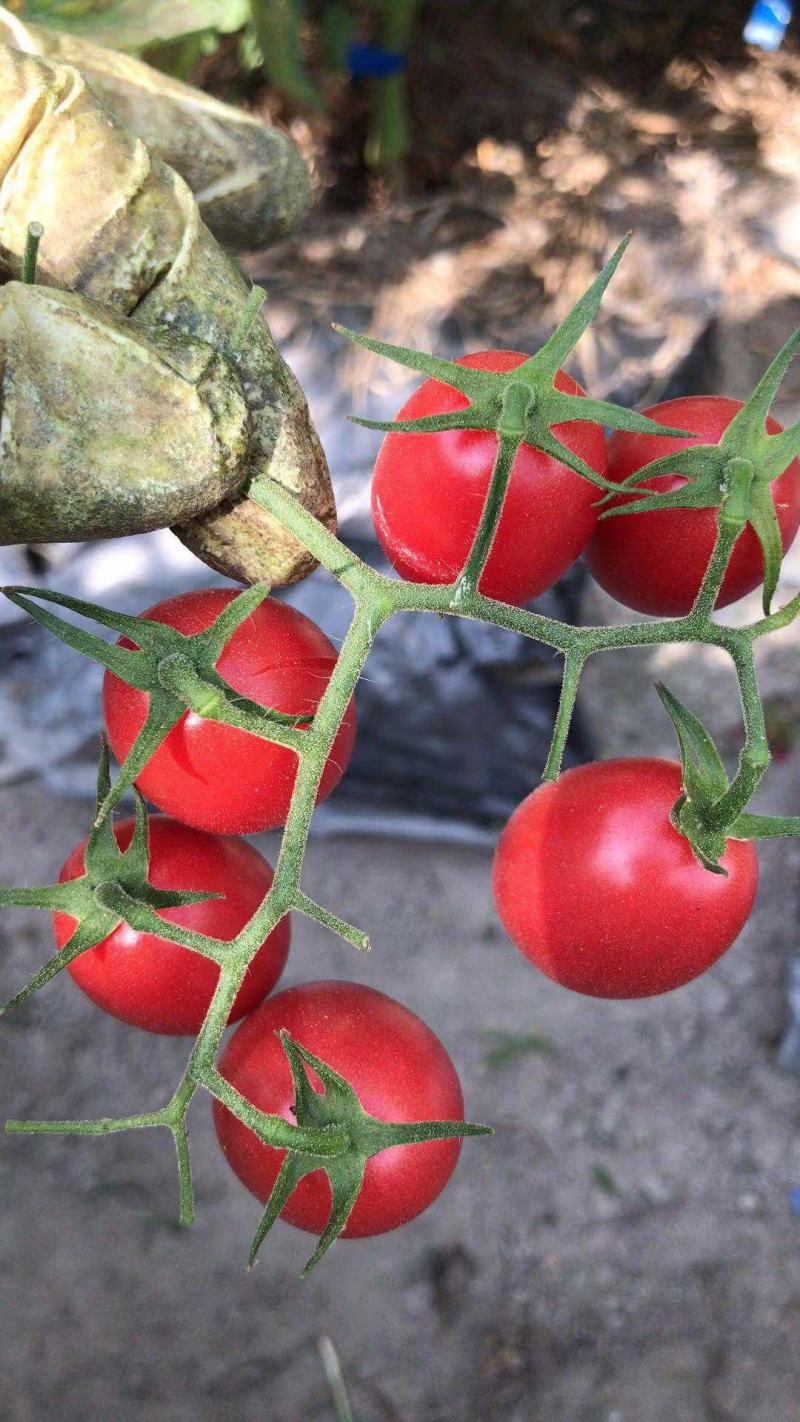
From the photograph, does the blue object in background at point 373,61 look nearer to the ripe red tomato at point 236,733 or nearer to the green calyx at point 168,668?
the ripe red tomato at point 236,733

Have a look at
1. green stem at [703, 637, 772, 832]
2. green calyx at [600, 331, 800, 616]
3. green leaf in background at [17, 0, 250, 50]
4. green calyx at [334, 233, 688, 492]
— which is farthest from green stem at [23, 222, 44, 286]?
green leaf in background at [17, 0, 250, 50]

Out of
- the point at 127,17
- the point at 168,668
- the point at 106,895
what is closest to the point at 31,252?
the point at 168,668

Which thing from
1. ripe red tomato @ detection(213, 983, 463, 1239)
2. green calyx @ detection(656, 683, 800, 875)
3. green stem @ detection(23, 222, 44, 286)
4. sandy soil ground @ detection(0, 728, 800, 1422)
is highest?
green stem @ detection(23, 222, 44, 286)

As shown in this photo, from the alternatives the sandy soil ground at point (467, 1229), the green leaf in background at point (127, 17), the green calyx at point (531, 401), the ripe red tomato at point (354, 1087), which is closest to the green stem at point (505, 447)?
the green calyx at point (531, 401)

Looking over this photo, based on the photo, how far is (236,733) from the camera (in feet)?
2.18

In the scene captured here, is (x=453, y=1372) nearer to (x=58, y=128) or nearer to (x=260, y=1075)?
(x=260, y=1075)

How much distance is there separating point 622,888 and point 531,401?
13.0 inches

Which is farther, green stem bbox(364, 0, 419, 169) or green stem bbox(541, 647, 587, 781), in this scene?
green stem bbox(364, 0, 419, 169)

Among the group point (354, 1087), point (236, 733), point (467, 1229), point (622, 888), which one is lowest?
point (467, 1229)

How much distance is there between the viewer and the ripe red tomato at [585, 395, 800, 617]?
2.34 feet

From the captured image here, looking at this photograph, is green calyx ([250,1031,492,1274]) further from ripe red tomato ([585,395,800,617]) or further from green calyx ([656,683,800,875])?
ripe red tomato ([585,395,800,617])

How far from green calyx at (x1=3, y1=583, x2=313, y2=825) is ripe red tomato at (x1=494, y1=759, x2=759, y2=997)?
0.86 ft

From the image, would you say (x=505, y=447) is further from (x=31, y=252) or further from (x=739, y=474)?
(x=31, y=252)

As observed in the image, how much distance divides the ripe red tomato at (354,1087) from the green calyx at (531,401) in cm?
41
